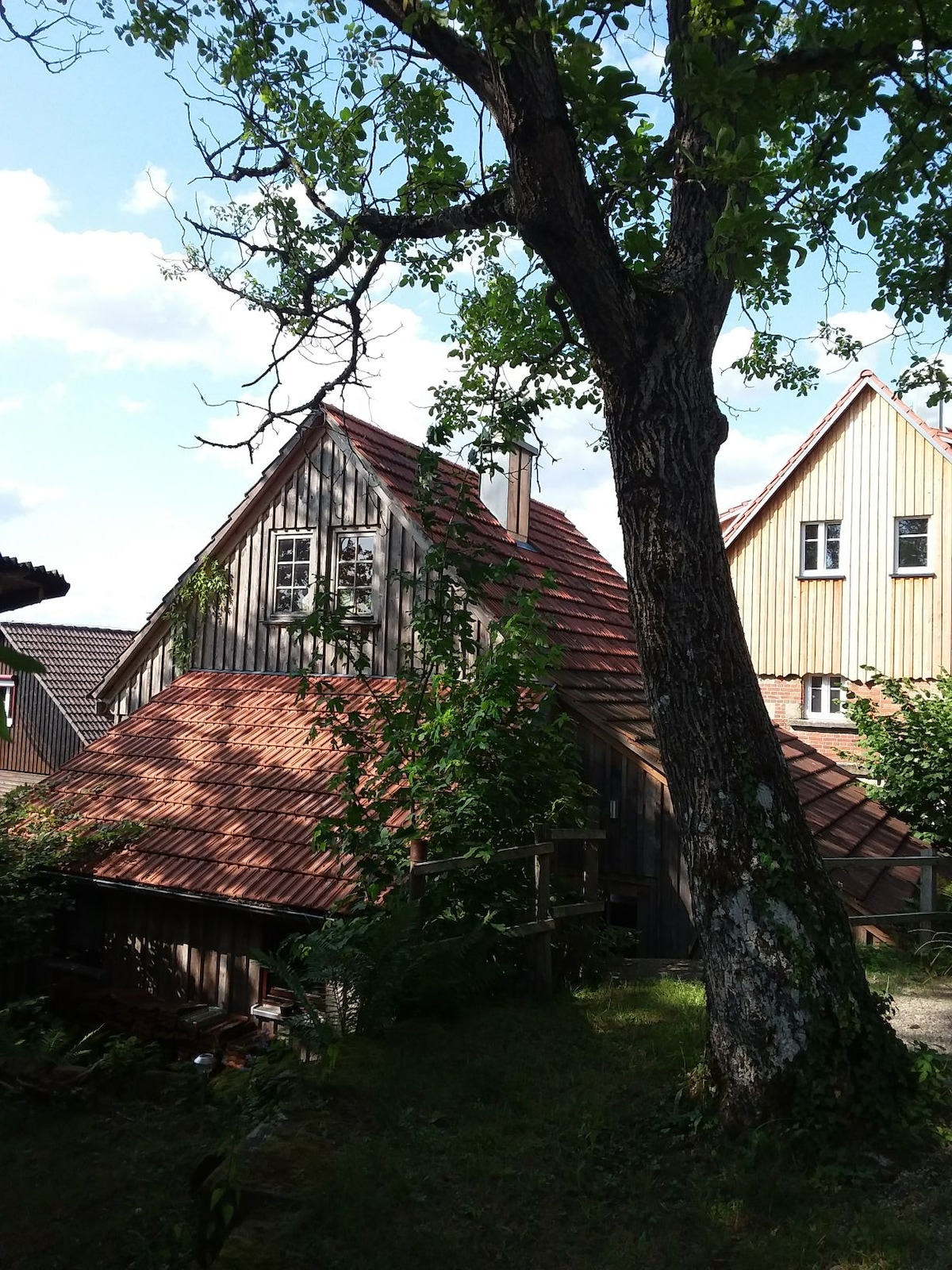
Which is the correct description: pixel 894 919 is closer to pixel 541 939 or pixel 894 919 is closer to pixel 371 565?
pixel 541 939

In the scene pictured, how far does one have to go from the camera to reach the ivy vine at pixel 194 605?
Result: 49.0ft

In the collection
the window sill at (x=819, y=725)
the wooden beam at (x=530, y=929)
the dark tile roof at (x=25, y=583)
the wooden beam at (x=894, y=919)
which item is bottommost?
the wooden beam at (x=894, y=919)

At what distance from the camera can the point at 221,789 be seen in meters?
12.3

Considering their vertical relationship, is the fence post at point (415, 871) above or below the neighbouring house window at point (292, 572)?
below

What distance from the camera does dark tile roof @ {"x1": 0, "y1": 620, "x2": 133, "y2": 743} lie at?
27.2 metres

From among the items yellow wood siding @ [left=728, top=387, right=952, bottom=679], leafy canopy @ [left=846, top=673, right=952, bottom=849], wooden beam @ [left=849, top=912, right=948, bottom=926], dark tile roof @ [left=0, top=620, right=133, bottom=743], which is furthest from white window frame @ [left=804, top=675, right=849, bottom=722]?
dark tile roof @ [left=0, top=620, right=133, bottom=743]

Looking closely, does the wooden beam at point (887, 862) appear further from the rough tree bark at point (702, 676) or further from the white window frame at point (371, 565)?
the white window frame at point (371, 565)

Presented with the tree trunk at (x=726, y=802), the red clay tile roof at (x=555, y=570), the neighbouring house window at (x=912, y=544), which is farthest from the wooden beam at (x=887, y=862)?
the neighbouring house window at (x=912, y=544)

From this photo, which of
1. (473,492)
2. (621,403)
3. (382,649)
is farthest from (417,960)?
(473,492)

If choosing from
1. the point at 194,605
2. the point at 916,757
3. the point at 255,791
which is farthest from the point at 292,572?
the point at 916,757

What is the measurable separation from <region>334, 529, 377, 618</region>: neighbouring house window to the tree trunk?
Answer: 766cm

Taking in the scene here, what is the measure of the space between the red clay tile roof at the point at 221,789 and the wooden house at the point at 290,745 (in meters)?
0.03

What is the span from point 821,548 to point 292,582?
41.6 feet

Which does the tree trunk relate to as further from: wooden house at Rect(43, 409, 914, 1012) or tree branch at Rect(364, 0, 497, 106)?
wooden house at Rect(43, 409, 914, 1012)
